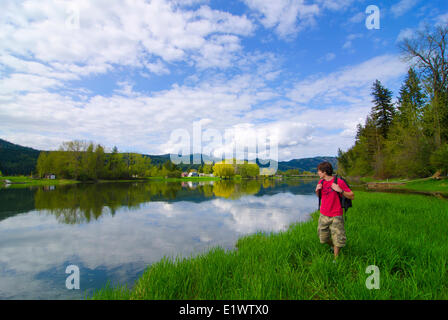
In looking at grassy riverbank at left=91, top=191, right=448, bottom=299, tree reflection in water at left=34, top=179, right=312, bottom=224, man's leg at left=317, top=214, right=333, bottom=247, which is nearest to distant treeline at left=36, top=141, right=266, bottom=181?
tree reflection in water at left=34, top=179, right=312, bottom=224

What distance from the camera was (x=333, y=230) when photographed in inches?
187

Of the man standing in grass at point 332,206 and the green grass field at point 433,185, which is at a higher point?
the man standing in grass at point 332,206

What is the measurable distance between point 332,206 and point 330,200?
137 mm

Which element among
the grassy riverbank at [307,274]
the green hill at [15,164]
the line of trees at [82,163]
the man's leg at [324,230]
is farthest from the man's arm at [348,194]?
the green hill at [15,164]

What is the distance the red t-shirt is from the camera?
15.2ft

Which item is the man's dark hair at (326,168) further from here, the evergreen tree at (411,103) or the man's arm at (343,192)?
the evergreen tree at (411,103)

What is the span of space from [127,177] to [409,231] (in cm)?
8908

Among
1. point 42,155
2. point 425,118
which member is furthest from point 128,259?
point 42,155

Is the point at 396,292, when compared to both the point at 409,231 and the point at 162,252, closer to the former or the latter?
the point at 409,231

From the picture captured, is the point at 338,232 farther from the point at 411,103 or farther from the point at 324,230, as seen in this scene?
the point at 411,103

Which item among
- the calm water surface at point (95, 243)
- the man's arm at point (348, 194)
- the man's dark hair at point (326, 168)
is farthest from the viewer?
the calm water surface at point (95, 243)

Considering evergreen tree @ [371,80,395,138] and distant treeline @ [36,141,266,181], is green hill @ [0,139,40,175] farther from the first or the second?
evergreen tree @ [371,80,395,138]

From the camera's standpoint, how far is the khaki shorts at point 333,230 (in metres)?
4.68

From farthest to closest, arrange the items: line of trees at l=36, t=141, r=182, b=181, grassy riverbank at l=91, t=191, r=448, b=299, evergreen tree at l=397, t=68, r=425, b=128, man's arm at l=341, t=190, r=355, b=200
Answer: line of trees at l=36, t=141, r=182, b=181 → evergreen tree at l=397, t=68, r=425, b=128 → man's arm at l=341, t=190, r=355, b=200 → grassy riverbank at l=91, t=191, r=448, b=299
